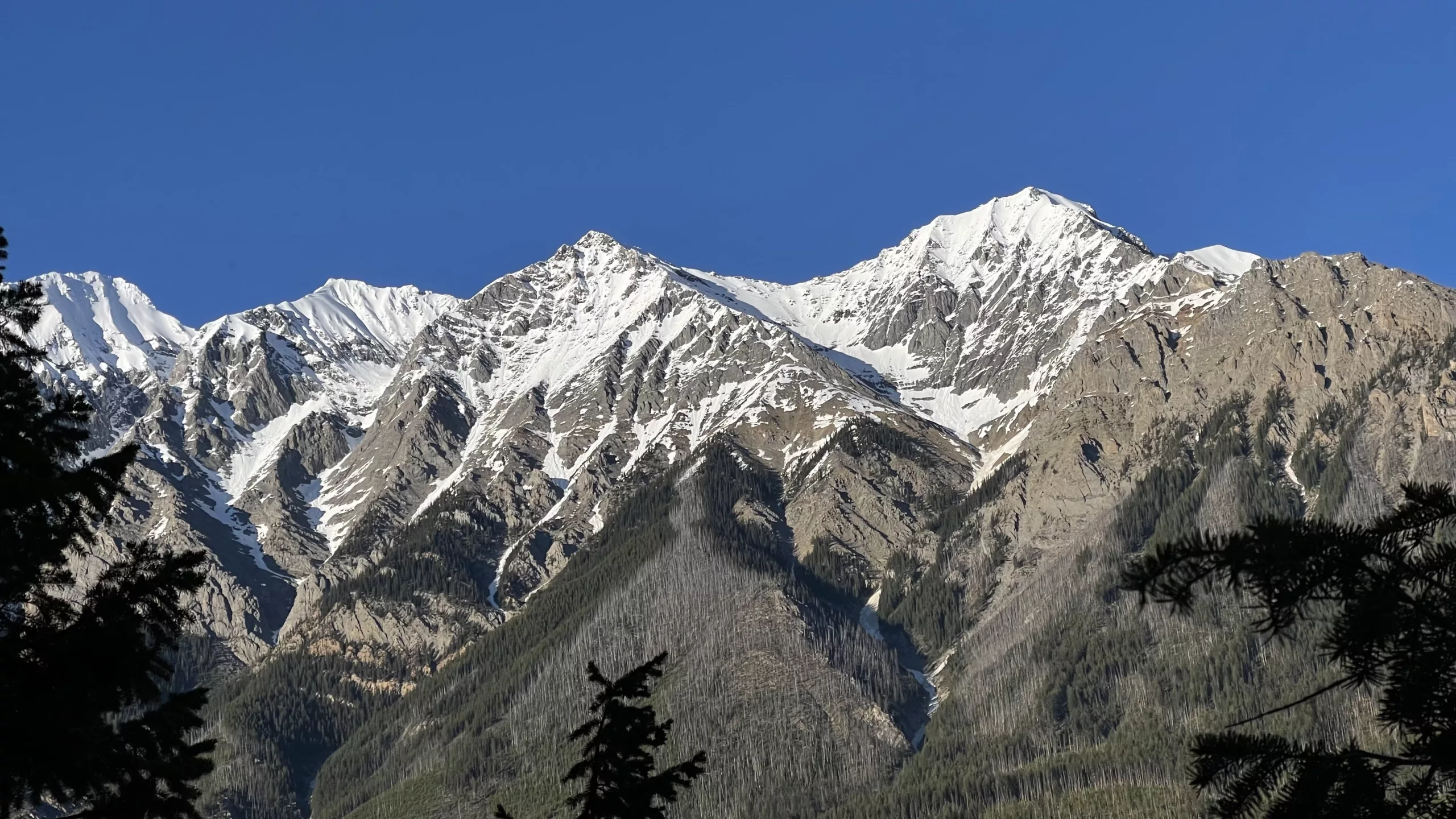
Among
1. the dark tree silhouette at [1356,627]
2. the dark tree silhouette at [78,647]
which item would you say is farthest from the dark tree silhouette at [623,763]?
the dark tree silhouette at [1356,627]

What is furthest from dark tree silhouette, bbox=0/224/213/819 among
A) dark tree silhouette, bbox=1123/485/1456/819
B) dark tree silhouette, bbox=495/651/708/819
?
dark tree silhouette, bbox=1123/485/1456/819

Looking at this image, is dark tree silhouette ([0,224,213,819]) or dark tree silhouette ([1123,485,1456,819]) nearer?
dark tree silhouette ([1123,485,1456,819])

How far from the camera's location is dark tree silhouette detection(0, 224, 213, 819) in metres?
13.7

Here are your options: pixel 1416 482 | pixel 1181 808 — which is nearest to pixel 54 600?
pixel 1416 482

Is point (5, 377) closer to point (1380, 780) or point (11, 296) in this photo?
point (11, 296)

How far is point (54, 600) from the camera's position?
1495cm

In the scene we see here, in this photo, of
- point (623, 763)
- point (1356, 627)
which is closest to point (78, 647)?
point (623, 763)

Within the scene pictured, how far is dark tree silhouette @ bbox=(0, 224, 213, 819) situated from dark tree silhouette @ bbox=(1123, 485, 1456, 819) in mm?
10214

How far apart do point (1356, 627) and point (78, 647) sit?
11477 millimetres

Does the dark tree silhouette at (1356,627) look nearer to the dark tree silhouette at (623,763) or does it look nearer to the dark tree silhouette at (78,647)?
the dark tree silhouette at (78,647)

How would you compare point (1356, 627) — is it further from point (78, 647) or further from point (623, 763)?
point (623, 763)

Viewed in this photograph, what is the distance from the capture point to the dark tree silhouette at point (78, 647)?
13672 millimetres

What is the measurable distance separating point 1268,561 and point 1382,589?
0.77 m

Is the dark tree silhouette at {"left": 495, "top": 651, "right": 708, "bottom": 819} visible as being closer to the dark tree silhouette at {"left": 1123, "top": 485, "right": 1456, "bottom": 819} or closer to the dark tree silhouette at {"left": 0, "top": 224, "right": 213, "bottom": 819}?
the dark tree silhouette at {"left": 0, "top": 224, "right": 213, "bottom": 819}
